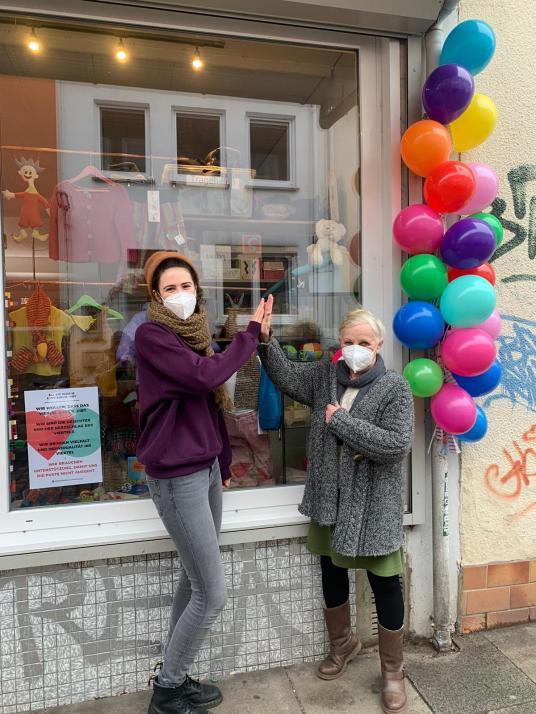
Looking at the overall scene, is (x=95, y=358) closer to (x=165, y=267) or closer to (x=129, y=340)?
(x=129, y=340)

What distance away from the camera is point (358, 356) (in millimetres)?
2082

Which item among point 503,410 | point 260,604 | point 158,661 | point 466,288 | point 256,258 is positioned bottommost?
point 158,661

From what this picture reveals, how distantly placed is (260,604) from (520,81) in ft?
9.62

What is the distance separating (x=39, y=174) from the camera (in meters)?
2.80

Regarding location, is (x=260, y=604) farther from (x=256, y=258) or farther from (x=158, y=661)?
(x=256, y=258)

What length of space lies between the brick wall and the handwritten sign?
201 centimetres

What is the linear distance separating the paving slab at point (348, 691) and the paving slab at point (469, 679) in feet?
0.32

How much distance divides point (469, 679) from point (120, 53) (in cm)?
355

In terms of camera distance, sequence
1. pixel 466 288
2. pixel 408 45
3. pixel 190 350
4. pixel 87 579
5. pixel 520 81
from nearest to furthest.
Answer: pixel 190 350 → pixel 466 288 → pixel 87 579 → pixel 408 45 → pixel 520 81

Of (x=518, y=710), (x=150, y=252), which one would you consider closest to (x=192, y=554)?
(x=518, y=710)

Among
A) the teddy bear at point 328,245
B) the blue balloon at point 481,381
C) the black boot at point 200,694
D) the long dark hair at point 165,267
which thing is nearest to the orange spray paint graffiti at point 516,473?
the blue balloon at point 481,381

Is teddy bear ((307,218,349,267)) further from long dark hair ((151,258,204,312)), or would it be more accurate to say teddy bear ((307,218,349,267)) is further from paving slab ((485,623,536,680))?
A: paving slab ((485,623,536,680))

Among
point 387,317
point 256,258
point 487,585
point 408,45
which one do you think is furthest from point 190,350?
point 487,585

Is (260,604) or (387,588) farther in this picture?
(260,604)
